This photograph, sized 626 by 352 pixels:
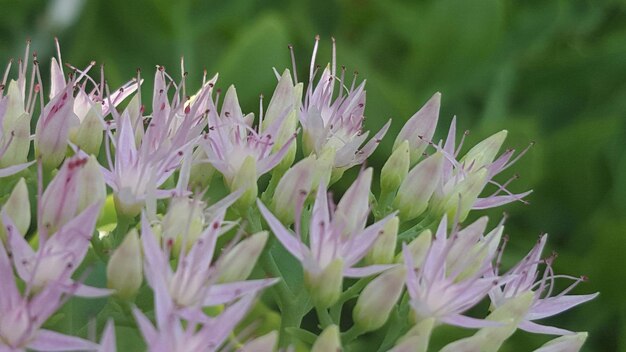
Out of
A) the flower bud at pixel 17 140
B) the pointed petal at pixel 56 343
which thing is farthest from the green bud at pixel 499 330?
the flower bud at pixel 17 140

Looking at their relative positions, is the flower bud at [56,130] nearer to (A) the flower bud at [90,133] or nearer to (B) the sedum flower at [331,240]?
(A) the flower bud at [90,133]

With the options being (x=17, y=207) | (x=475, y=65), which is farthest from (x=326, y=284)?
(x=475, y=65)

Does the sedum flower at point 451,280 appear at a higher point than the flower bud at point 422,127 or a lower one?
lower

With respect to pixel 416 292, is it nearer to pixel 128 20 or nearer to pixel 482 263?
pixel 482 263

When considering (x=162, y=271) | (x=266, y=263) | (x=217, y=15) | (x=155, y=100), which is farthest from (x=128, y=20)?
(x=162, y=271)

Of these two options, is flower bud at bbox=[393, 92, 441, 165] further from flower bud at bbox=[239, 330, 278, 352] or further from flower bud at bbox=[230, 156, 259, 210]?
flower bud at bbox=[239, 330, 278, 352]

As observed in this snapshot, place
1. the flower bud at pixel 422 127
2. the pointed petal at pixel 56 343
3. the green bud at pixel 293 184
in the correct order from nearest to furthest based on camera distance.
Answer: the pointed petal at pixel 56 343, the green bud at pixel 293 184, the flower bud at pixel 422 127
